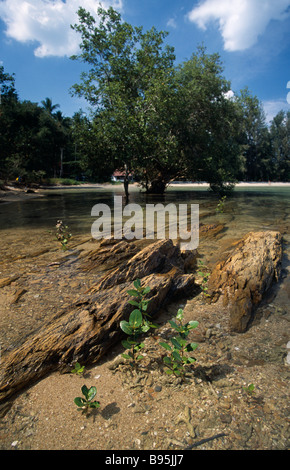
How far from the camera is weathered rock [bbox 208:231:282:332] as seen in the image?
11.9 ft

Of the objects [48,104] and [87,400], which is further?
[48,104]

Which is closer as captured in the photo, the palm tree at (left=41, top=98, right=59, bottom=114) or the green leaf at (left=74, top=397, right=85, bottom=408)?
the green leaf at (left=74, top=397, right=85, bottom=408)

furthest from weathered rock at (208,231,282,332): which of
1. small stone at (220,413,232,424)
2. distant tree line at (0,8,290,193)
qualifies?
distant tree line at (0,8,290,193)

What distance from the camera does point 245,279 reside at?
4109 mm

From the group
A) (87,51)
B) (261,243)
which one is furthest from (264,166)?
(261,243)

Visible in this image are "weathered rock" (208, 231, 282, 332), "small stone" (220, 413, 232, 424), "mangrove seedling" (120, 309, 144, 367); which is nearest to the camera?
"small stone" (220, 413, 232, 424)

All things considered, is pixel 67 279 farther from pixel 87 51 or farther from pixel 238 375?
pixel 87 51

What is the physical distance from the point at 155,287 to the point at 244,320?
50.7 inches

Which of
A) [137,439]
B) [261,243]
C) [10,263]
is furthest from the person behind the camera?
[10,263]

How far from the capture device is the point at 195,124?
24328mm

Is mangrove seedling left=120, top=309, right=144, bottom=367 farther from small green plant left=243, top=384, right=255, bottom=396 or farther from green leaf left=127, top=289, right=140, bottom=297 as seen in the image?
small green plant left=243, top=384, right=255, bottom=396

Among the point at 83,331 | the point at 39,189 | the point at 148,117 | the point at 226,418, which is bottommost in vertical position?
the point at 226,418

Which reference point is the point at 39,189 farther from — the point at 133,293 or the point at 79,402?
the point at 79,402

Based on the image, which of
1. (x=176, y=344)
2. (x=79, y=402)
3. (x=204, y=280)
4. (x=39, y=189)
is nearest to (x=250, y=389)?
(x=176, y=344)
